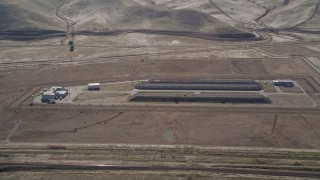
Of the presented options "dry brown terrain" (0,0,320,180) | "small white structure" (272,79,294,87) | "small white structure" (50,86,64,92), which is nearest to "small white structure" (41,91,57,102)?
"small white structure" (50,86,64,92)

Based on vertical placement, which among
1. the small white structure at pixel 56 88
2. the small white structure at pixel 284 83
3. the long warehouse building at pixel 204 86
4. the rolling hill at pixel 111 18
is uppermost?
the small white structure at pixel 284 83

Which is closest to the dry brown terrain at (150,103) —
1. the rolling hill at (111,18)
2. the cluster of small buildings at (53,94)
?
the rolling hill at (111,18)

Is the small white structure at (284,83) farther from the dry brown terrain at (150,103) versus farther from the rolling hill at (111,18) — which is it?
the rolling hill at (111,18)

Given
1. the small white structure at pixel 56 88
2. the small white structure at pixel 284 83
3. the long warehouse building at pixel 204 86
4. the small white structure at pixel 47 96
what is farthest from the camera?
the small white structure at pixel 284 83

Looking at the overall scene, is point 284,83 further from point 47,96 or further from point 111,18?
point 111,18

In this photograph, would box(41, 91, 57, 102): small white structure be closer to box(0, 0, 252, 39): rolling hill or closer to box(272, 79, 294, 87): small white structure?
box(272, 79, 294, 87): small white structure

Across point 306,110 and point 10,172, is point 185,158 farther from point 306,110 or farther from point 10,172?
point 306,110

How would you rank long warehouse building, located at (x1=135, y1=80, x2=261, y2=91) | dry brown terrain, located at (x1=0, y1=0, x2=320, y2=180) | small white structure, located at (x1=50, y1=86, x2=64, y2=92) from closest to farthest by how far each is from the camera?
dry brown terrain, located at (x1=0, y1=0, x2=320, y2=180), long warehouse building, located at (x1=135, y1=80, x2=261, y2=91), small white structure, located at (x1=50, y1=86, x2=64, y2=92)

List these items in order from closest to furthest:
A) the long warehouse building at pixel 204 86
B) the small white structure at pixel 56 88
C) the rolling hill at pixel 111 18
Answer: the long warehouse building at pixel 204 86
the small white structure at pixel 56 88
the rolling hill at pixel 111 18

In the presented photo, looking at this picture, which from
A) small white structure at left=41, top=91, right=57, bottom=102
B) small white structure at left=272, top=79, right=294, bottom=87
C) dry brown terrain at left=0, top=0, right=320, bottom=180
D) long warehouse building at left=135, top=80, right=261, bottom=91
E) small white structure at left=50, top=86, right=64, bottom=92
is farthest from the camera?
small white structure at left=272, top=79, right=294, bottom=87
